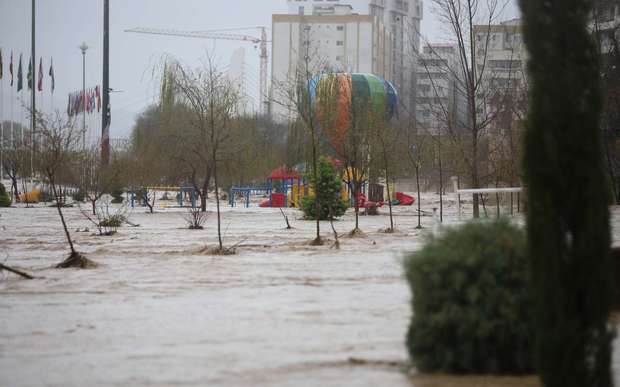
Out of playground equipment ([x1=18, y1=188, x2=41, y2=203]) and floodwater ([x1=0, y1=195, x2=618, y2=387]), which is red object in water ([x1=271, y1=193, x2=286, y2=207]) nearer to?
playground equipment ([x1=18, y1=188, x2=41, y2=203])

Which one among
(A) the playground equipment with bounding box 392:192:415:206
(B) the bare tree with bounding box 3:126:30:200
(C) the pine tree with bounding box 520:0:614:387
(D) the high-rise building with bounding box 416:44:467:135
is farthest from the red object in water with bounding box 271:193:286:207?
(C) the pine tree with bounding box 520:0:614:387

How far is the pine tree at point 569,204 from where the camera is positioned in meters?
4.58

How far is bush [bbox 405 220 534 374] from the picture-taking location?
18.3 feet

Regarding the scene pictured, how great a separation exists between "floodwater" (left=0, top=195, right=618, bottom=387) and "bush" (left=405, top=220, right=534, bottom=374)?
0.58ft

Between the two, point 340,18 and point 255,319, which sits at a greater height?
point 340,18

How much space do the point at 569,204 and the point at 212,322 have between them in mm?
4032

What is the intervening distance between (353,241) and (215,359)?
12.0 metres

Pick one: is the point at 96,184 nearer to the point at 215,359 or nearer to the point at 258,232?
the point at 258,232

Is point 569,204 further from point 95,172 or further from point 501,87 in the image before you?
point 95,172

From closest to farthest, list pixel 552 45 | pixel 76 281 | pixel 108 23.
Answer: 1. pixel 552 45
2. pixel 76 281
3. pixel 108 23

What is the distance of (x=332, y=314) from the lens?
320 inches

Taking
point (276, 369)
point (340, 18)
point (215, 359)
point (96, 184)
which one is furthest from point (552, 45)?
point (340, 18)

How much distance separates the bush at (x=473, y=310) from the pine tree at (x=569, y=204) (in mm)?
866

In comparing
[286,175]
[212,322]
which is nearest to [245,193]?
[286,175]
